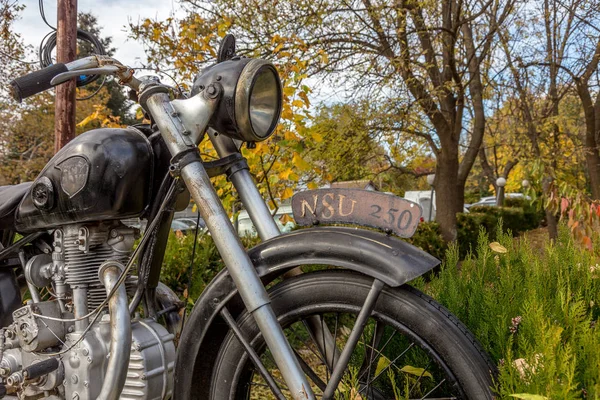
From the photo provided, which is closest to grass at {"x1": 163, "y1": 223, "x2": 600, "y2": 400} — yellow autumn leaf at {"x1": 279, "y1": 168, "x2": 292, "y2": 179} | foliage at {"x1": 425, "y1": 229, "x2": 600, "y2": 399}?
foliage at {"x1": 425, "y1": 229, "x2": 600, "y2": 399}

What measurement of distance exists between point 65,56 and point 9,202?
6.83ft

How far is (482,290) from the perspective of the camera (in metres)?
2.10

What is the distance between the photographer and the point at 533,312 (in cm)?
149

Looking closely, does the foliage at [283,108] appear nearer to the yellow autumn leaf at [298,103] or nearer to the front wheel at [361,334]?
the yellow autumn leaf at [298,103]

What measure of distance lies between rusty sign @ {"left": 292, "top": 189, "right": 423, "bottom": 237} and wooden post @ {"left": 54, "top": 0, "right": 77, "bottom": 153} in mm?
2817

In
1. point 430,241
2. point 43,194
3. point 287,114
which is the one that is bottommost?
point 43,194

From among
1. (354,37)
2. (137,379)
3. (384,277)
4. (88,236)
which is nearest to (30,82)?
(88,236)

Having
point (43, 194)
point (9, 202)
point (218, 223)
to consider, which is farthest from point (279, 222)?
point (218, 223)

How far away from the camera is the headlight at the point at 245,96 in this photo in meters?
1.65

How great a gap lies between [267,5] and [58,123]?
4161 millimetres

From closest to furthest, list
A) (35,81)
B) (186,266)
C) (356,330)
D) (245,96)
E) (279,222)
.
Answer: (356,330) → (245,96) → (35,81) → (186,266) → (279,222)

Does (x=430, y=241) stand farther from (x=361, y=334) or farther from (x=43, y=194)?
(x=43, y=194)

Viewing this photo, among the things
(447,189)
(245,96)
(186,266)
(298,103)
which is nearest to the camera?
(245,96)

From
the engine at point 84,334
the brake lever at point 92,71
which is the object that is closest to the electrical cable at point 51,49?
the brake lever at point 92,71
